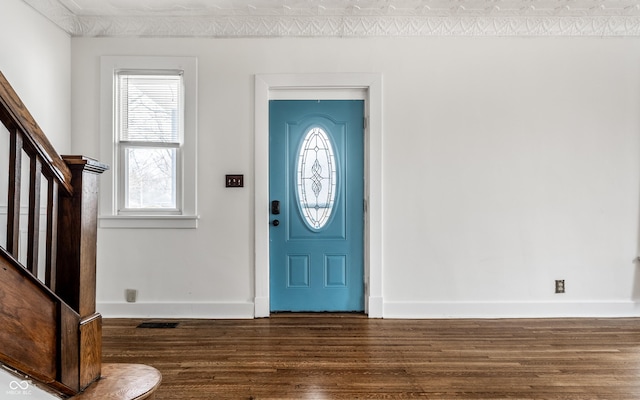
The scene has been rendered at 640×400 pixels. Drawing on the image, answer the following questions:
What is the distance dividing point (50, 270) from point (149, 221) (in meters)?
1.94

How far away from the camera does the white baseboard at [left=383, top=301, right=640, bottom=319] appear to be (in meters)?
3.41

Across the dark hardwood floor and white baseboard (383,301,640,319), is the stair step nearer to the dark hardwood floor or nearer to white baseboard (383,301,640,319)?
the dark hardwood floor

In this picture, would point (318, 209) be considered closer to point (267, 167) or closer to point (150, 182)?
point (267, 167)

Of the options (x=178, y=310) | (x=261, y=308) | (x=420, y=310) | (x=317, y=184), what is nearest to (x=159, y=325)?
(x=178, y=310)

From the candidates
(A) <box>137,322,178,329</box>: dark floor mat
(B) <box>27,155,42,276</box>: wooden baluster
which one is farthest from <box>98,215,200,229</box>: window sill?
(B) <box>27,155,42,276</box>: wooden baluster

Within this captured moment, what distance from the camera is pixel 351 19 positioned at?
133 inches

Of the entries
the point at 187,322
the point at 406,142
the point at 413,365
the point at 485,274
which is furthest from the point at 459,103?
the point at 187,322

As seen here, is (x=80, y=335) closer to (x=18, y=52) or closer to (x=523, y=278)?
(x=18, y=52)

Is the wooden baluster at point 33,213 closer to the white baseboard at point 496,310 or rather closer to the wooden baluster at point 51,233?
the wooden baluster at point 51,233

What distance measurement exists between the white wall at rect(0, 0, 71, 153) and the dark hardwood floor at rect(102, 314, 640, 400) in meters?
1.75

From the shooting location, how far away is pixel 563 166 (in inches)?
136

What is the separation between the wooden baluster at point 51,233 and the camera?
1461 mm

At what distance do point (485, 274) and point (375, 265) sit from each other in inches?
38.7

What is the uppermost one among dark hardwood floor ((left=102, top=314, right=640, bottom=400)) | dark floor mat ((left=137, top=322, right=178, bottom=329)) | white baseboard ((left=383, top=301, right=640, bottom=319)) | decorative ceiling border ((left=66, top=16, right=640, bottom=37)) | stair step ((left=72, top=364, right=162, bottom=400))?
decorative ceiling border ((left=66, top=16, right=640, bottom=37))
